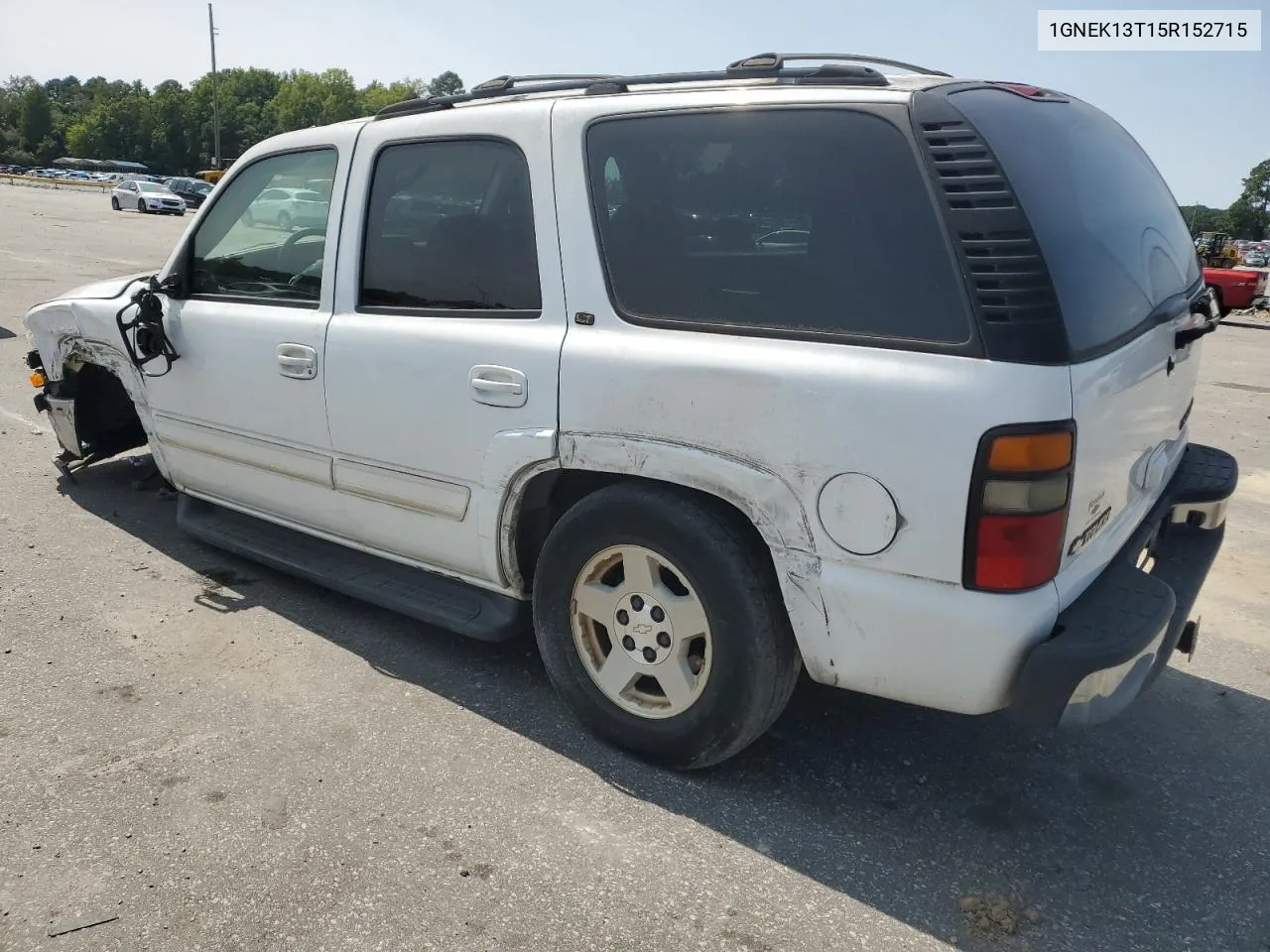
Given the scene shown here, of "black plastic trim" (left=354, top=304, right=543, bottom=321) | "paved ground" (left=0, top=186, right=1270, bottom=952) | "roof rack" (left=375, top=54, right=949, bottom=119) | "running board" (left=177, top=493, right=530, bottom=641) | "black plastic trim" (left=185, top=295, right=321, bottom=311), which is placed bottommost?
"paved ground" (left=0, top=186, right=1270, bottom=952)

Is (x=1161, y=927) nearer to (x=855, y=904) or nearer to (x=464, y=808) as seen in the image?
(x=855, y=904)

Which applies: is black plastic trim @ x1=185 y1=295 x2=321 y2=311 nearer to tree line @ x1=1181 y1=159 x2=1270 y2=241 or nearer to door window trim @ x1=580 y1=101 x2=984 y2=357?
door window trim @ x1=580 y1=101 x2=984 y2=357

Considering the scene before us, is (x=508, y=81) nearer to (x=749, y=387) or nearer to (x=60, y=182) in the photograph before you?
(x=749, y=387)

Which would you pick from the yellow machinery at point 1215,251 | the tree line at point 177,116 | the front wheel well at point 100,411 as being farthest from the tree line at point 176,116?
the front wheel well at point 100,411

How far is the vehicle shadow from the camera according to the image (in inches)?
95.8

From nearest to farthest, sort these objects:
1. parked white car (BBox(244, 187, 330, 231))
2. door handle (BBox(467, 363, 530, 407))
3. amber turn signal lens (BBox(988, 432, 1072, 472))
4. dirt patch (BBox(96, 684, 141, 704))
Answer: amber turn signal lens (BBox(988, 432, 1072, 472)) < door handle (BBox(467, 363, 530, 407)) < dirt patch (BBox(96, 684, 141, 704)) < parked white car (BBox(244, 187, 330, 231))

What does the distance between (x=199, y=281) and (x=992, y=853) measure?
3.63 m

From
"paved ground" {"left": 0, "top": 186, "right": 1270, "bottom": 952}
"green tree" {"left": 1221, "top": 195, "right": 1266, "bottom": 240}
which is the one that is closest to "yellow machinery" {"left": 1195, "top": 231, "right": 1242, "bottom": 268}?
"paved ground" {"left": 0, "top": 186, "right": 1270, "bottom": 952}

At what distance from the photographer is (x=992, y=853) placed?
2639 mm

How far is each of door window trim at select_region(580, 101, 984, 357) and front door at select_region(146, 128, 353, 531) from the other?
1165 millimetres

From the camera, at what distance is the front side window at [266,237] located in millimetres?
3674

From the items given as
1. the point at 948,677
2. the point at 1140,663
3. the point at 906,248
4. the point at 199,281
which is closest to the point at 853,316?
the point at 906,248

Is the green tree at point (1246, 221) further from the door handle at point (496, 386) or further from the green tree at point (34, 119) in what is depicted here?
the green tree at point (34, 119)

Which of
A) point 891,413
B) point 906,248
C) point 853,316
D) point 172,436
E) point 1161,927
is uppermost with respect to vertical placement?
point 906,248
